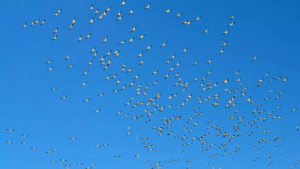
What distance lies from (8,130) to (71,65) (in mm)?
20020

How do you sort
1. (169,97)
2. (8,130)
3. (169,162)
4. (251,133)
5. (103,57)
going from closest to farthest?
(103,57) → (169,97) → (8,130) → (251,133) → (169,162)

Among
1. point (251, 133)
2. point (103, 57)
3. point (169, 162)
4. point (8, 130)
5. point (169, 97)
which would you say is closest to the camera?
point (103, 57)

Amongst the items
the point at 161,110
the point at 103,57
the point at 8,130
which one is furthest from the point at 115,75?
the point at 8,130

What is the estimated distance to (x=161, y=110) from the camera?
93.4 m

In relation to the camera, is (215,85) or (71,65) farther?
(215,85)

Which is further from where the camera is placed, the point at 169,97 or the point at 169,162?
the point at 169,162

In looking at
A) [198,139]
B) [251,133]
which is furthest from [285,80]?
[198,139]

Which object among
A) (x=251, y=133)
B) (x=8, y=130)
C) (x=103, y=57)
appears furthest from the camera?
(x=251, y=133)

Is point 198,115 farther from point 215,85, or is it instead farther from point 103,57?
point 103,57

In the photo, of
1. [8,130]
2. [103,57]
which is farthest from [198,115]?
[8,130]

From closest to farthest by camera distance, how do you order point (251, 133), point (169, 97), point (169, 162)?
point (169, 97)
point (251, 133)
point (169, 162)

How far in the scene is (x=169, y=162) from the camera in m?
110

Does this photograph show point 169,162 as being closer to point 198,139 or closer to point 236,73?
point 198,139

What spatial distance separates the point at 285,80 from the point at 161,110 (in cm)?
2408
